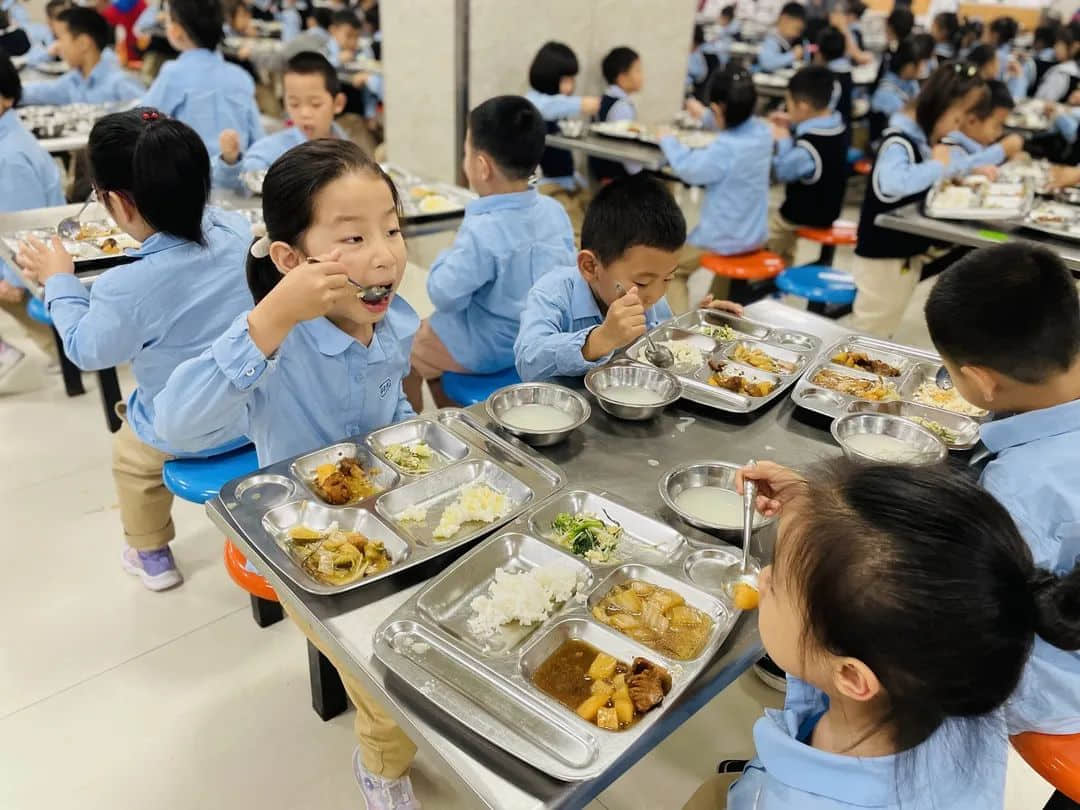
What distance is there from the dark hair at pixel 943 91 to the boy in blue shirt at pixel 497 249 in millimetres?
2292

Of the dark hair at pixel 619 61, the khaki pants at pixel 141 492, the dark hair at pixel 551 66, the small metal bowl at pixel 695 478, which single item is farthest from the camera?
the dark hair at pixel 619 61

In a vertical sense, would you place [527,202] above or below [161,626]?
above

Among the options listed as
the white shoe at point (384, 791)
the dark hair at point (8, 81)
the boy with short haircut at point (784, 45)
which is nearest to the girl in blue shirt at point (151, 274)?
the white shoe at point (384, 791)

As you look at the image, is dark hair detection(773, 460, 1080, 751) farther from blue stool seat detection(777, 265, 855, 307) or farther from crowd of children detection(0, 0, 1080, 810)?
→ blue stool seat detection(777, 265, 855, 307)

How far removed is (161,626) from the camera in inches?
95.9

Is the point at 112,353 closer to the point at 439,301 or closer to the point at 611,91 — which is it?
the point at 439,301

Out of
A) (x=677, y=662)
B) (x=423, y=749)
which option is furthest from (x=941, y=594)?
(x=423, y=749)

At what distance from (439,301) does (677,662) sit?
1.78 m

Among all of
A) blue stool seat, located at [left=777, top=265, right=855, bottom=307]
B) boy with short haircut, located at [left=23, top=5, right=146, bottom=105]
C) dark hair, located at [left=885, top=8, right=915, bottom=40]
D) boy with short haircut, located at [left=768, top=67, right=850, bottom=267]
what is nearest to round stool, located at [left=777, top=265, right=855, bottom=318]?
blue stool seat, located at [left=777, top=265, right=855, bottom=307]

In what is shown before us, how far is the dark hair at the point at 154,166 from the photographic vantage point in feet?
6.57

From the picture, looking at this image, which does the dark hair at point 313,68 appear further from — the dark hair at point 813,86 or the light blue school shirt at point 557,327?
the dark hair at point 813,86

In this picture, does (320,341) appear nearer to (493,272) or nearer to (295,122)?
(493,272)

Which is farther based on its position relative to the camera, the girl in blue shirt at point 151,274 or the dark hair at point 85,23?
the dark hair at point 85,23

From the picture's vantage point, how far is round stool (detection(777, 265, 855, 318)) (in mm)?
3605
